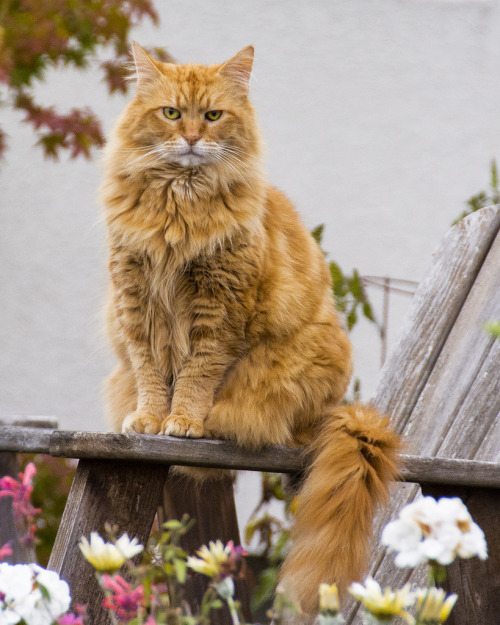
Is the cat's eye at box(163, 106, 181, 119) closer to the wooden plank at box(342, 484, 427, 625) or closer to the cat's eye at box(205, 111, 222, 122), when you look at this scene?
the cat's eye at box(205, 111, 222, 122)

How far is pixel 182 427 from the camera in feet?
5.42

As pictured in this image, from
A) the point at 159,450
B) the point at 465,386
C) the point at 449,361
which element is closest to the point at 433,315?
the point at 449,361

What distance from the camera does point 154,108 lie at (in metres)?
1.88

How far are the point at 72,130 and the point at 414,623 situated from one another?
2865mm

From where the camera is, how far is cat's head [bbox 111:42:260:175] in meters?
1.81

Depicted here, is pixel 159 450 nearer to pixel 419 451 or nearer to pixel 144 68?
pixel 419 451

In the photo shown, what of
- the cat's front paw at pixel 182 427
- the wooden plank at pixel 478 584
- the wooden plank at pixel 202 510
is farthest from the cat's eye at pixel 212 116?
the wooden plank at pixel 478 584

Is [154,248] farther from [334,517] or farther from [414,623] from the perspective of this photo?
[414,623]

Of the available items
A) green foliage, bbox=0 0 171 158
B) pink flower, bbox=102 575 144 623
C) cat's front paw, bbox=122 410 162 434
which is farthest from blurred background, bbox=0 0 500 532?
pink flower, bbox=102 575 144 623

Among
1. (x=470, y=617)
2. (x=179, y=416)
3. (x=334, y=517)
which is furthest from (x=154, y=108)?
(x=470, y=617)

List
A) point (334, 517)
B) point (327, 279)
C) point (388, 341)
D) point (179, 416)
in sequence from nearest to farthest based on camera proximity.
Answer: point (334, 517)
point (179, 416)
point (327, 279)
point (388, 341)

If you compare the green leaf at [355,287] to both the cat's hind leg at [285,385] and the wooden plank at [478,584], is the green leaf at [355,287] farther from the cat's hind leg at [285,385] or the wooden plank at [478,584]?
the wooden plank at [478,584]

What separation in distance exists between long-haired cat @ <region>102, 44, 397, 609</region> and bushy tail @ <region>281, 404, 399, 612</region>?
0.05 m

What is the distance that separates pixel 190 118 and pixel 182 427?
0.73 metres
